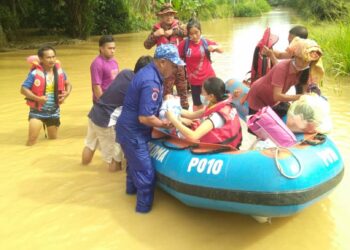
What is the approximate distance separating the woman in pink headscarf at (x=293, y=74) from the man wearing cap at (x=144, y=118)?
1.08m

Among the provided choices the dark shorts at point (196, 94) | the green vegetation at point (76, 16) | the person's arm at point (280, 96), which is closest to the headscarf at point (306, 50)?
the person's arm at point (280, 96)

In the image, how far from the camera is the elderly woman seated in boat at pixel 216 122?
3430 millimetres

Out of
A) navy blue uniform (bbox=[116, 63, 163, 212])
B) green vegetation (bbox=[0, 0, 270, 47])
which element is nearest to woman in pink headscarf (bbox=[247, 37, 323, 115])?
navy blue uniform (bbox=[116, 63, 163, 212])

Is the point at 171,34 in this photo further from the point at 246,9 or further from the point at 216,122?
the point at 246,9

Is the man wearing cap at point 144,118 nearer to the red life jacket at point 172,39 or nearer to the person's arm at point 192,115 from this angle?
the person's arm at point 192,115

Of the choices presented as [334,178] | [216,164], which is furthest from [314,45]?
[216,164]

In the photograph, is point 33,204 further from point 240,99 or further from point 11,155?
point 240,99

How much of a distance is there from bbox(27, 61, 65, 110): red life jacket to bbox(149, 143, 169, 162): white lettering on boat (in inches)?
82.4

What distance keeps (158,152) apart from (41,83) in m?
2.32

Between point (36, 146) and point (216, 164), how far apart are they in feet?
10.2

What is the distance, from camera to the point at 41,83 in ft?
17.5

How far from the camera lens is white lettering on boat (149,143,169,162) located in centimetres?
371

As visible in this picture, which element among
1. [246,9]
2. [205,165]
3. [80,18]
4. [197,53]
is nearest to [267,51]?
[197,53]

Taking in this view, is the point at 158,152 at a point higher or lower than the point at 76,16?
higher
